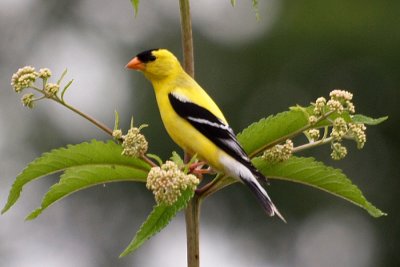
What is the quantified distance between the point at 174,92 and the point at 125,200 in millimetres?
11721

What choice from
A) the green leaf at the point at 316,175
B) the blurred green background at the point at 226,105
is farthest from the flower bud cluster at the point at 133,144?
the blurred green background at the point at 226,105

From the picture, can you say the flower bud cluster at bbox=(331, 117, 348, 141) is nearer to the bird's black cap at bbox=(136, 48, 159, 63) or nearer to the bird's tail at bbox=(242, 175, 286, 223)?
the bird's tail at bbox=(242, 175, 286, 223)

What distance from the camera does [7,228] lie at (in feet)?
41.7

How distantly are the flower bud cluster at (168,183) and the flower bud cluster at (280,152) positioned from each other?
30 centimetres

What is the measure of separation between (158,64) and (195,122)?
1.31 ft

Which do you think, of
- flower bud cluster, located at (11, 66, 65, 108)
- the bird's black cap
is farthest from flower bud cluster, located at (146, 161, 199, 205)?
the bird's black cap

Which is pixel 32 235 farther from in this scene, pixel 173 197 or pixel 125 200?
pixel 173 197

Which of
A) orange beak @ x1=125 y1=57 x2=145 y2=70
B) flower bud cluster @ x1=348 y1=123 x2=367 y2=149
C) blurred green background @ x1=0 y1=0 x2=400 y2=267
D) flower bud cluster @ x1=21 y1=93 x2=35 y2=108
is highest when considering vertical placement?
blurred green background @ x1=0 y1=0 x2=400 y2=267

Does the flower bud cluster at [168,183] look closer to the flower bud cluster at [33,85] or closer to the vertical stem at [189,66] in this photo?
the vertical stem at [189,66]

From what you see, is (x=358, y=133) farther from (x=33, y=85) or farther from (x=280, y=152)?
(x=33, y=85)

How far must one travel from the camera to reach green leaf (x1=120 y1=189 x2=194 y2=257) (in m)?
1.97

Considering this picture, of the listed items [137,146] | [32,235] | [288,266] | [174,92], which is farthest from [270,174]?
[288,266]

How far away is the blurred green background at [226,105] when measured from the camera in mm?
13531

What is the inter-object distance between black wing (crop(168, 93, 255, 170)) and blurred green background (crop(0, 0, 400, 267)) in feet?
28.6
